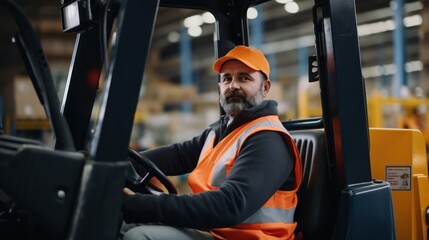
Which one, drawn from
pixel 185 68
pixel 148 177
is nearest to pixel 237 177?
pixel 148 177

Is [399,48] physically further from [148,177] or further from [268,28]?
[148,177]

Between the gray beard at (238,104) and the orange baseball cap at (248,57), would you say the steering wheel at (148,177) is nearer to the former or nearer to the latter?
the gray beard at (238,104)

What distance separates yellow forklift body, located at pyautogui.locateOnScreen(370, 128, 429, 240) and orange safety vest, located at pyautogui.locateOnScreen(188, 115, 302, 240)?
51cm

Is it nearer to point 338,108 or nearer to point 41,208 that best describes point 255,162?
point 338,108

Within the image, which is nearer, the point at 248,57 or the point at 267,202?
the point at 267,202

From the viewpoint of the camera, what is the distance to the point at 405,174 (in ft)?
9.04

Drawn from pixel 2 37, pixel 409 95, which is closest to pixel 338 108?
pixel 409 95

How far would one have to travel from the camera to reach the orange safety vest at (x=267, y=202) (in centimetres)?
241

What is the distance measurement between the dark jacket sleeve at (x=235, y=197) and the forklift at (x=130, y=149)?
25 cm

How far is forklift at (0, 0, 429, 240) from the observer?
1.64 metres

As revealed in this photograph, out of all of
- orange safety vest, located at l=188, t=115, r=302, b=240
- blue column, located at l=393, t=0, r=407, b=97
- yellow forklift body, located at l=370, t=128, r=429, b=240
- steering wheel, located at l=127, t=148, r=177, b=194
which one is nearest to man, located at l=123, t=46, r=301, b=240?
orange safety vest, located at l=188, t=115, r=302, b=240

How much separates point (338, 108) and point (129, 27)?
1.02 meters

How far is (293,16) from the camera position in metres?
20.2

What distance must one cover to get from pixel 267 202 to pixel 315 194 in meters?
0.25
